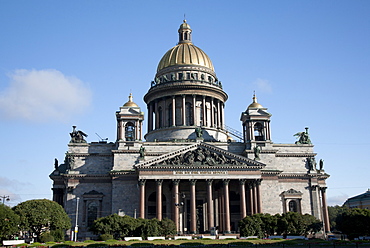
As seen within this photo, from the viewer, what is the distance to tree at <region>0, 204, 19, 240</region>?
45.3 m

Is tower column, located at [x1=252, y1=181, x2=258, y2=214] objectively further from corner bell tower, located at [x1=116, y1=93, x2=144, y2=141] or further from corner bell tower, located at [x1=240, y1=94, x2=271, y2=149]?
corner bell tower, located at [x1=116, y1=93, x2=144, y2=141]

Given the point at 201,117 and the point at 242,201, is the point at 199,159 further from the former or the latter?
the point at 201,117

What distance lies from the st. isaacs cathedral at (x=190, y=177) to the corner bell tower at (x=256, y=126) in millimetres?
170

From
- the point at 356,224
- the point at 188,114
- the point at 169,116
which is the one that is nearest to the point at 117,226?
the point at 356,224

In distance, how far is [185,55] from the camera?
285 feet

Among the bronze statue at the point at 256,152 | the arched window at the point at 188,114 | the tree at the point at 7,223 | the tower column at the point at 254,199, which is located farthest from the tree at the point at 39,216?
the arched window at the point at 188,114

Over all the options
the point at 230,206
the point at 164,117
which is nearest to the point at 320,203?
the point at 230,206

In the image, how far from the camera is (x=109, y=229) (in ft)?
171

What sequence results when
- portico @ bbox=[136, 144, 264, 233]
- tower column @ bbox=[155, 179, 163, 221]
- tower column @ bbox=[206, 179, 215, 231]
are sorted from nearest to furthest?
1. tower column @ bbox=[206, 179, 215, 231]
2. tower column @ bbox=[155, 179, 163, 221]
3. portico @ bbox=[136, 144, 264, 233]

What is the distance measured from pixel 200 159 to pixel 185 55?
3000 cm

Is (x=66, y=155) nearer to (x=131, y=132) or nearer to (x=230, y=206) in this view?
(x=131, y=132)

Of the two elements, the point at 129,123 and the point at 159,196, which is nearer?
the point at 159,196

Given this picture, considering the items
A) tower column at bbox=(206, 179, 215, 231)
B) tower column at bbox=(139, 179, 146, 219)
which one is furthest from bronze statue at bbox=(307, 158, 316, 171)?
tower column at bbox=(139, 179, 146, 219)

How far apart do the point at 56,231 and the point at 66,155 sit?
20.0 meters
